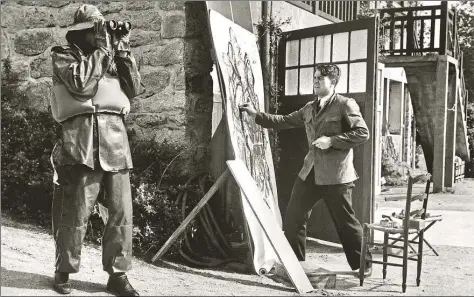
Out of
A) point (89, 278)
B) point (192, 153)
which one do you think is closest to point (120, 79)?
point (89, 278)

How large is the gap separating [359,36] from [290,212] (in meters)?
2.09

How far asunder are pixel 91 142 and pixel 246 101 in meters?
1.89

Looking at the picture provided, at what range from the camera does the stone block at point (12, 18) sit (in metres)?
6.61

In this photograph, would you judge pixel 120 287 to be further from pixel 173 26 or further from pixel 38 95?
pixel 38 95

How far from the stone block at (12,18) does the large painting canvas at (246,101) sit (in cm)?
253

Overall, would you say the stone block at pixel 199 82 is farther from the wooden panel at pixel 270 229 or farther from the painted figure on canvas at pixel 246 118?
the wooden panel at pixel 270 229

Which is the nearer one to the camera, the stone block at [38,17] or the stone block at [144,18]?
the stone block at [144,18]

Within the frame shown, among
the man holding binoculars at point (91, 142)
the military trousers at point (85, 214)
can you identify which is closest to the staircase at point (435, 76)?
the man holding binoculars at point (91, 142)

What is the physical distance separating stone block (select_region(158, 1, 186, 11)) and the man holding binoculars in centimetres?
190

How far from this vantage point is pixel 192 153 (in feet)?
20.2

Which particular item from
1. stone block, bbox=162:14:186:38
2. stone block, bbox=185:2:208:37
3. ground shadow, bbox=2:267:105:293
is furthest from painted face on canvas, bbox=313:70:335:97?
ground shadow, bbox=2:267:105:293

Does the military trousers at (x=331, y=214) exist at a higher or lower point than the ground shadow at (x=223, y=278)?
higher

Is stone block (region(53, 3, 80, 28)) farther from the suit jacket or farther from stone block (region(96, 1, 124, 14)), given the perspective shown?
the suit jacket

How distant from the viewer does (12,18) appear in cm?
666
